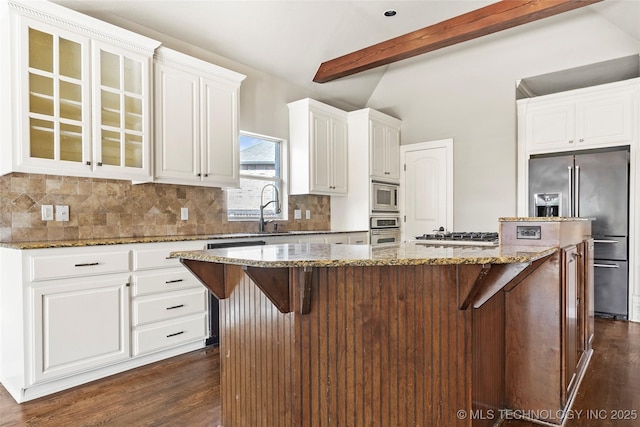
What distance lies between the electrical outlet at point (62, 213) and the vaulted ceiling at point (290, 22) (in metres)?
1.44

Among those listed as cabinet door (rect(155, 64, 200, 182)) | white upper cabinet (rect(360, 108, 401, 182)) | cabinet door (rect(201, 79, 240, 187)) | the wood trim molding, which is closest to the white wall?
white upper cabinet (rect(360, 108, 401, 182))

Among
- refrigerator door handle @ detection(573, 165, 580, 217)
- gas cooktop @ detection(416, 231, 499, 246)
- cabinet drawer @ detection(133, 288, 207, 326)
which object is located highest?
refrigerator door handle @ detection(573, 165, 580, 217)

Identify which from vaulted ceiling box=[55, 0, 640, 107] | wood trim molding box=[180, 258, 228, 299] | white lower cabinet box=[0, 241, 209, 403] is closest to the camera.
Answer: wood trim molding box=[180, 258, 228, 299]

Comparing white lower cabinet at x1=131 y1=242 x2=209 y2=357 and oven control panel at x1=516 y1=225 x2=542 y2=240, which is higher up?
oven control panel at x1=516 y1=225 x2=542 y2=240

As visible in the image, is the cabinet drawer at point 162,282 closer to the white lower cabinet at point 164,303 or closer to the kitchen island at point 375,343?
the white lower cabinet at point 164,303

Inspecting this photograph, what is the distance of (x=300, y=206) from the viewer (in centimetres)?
475

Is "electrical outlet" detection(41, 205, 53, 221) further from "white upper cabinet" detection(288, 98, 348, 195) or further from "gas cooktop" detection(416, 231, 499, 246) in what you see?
"gas cooktop" detection(416, 231, 499, 246)

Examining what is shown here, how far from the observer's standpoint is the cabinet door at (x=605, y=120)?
3902 mm

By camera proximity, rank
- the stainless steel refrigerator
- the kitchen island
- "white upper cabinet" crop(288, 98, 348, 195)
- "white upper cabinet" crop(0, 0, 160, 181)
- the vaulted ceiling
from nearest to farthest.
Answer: the kitchen island, "white upper cabinet" crop(0, 0, 160, 181), the vaulted ceiling, the stainless steel refrigerator, "white upper cabinet" crop(288, 98, 348, 195)

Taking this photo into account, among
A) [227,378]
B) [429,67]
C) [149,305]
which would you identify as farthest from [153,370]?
[429,67]

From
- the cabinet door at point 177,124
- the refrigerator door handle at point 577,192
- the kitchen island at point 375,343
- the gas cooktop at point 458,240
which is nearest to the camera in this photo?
the kitchen island at point 375,343

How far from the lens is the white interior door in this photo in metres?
5.01

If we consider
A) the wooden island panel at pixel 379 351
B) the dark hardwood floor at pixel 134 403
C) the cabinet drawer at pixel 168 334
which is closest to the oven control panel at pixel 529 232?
the wooden island panel at pixel 379 351

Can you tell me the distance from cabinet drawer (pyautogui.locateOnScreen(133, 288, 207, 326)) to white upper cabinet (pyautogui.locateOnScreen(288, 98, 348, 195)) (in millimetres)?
1862
